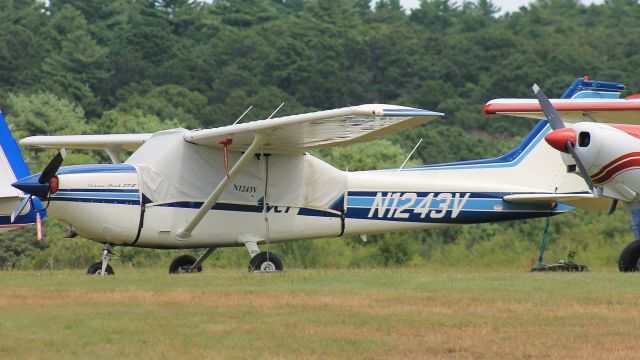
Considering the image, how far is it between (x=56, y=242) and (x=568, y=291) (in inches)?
979

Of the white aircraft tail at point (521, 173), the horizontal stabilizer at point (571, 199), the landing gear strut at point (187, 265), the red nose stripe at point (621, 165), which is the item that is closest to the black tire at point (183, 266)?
the landing gear strut at point (187, 265)

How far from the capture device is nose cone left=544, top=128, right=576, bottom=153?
667 inches

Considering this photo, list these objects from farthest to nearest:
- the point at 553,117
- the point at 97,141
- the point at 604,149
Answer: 1. the point at 97,141
2. the point at 553,117
3. the point at 604,149

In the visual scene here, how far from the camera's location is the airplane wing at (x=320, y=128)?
16.0 meters

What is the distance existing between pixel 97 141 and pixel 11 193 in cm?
149

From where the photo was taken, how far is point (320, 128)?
A: 17250mm

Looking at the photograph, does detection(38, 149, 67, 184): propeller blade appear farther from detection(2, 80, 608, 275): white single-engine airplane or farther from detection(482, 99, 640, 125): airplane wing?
detection(482, 99, 640, 125): airplane wing

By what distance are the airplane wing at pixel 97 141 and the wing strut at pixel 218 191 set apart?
2.57 meters

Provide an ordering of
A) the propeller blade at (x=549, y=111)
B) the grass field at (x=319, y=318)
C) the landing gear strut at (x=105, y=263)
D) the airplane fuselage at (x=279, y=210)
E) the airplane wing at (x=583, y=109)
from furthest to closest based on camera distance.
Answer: the airplane wing at (x=583, y=109) < the landing gear strut at (x=105, y=263) < the propeller blade at (x=549, y=111) < the airplane fuselage at (x=279, y=210) < the grass field at (x=319, y=318)

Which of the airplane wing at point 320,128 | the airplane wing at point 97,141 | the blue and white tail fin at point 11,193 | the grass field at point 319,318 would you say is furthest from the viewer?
the airplane wing at point 97,141

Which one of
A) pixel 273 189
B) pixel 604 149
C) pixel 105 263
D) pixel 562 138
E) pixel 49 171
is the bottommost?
pixel 105 263

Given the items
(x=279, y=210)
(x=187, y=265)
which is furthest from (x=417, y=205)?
(x=187, y=265)

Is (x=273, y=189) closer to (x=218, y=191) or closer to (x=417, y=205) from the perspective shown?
(x=218, y=191)

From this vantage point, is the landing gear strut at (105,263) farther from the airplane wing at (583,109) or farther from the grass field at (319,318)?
the airplane wing at (583,109)
